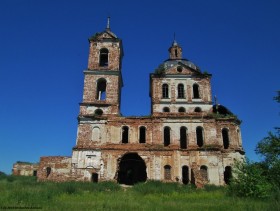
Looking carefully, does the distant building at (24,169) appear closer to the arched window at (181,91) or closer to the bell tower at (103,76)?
the bell tower at (103,76)

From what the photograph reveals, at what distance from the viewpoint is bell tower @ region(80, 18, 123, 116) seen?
3131 cm

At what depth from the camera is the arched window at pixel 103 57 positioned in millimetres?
34219

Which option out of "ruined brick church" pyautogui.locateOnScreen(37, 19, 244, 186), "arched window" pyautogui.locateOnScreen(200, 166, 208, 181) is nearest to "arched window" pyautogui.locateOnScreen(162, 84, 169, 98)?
"ruined brick church" pyautogui.locateOnScreen(37, 19, 244, 186)

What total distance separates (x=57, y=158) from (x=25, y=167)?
881 inches

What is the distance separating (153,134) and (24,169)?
28.6 metres

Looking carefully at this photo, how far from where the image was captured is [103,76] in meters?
32.6

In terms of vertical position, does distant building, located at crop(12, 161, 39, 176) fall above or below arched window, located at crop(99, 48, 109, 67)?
below

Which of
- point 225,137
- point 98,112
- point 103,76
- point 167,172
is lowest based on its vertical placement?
point 167,172

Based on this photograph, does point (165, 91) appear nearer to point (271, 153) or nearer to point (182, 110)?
point (182, 110)

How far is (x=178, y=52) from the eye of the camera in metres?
39.3

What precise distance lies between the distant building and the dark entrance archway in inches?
901

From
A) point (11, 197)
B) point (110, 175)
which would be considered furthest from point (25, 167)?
point (11, 197)

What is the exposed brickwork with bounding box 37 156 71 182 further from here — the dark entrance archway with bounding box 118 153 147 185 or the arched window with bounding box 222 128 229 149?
the arched window with bounding box 222 128 229 149

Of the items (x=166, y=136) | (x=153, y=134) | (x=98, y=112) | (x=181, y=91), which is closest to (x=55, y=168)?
(x=98, y=112)
